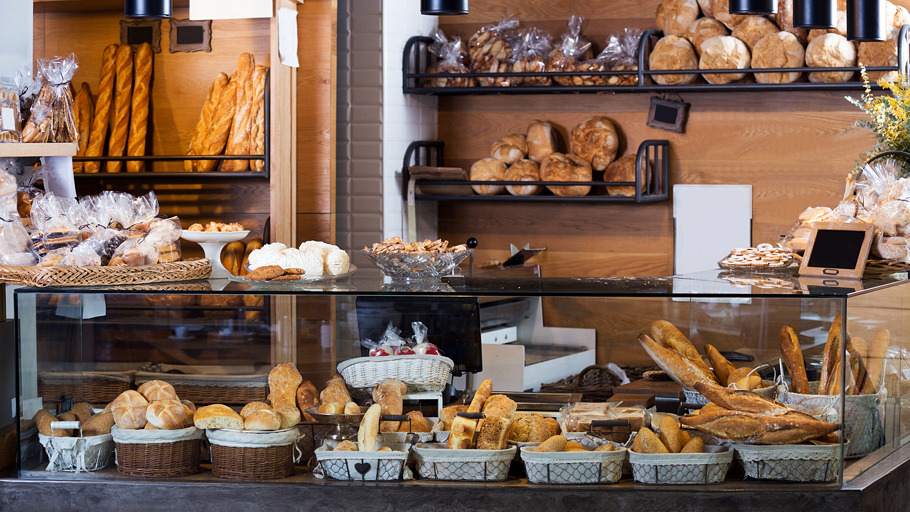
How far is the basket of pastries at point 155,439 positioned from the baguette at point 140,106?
1.63m

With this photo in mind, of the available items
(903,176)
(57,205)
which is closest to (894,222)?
(903,176)

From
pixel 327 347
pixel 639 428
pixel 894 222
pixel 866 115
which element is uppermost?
pixel 866 115

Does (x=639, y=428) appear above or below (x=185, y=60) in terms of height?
below

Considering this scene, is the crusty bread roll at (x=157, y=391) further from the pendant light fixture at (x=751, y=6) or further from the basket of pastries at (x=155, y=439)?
the pendant light fixture at (x=751, y=6)

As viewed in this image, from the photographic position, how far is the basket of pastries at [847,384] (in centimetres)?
189

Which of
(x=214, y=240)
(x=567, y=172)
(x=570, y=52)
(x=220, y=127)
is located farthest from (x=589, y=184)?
(x=214, y=240)

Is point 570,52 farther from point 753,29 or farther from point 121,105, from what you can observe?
point 121,105

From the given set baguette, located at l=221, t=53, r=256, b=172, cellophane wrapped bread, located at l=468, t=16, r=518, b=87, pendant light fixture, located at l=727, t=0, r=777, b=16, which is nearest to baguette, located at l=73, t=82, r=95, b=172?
baguette, located at l=221, t=53, r=256, b=172

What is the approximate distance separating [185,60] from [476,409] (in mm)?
2131

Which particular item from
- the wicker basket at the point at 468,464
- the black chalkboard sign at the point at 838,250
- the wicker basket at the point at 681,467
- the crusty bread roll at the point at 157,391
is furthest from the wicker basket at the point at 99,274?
the black chalkboard sign at the point at 838,250

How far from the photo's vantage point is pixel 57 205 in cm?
227

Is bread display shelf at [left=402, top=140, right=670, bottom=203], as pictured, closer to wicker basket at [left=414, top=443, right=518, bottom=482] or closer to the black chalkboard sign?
the black chalkboard sign

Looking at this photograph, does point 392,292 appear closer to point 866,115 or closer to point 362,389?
point 362,389

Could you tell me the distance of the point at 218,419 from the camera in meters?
1.96
